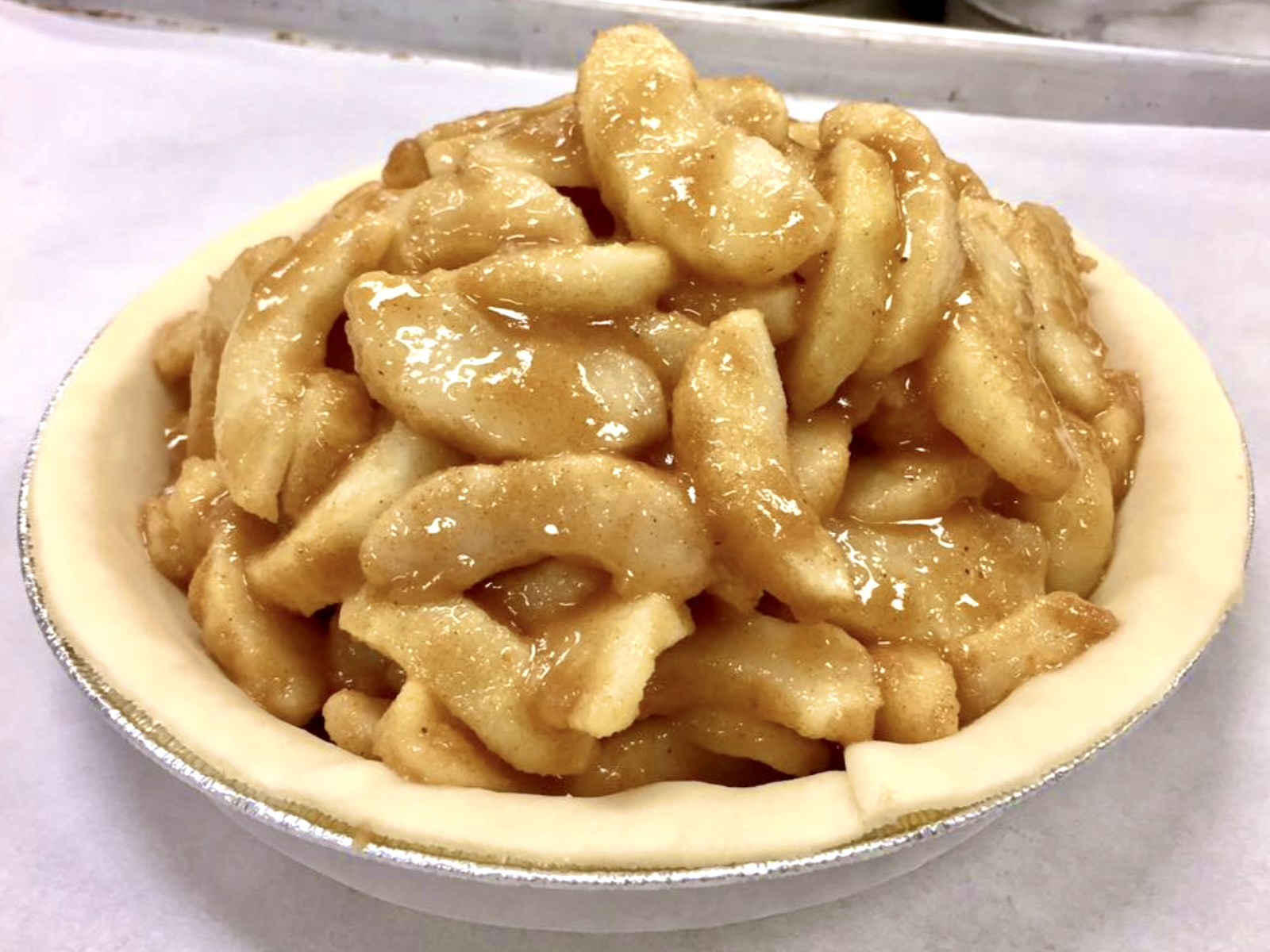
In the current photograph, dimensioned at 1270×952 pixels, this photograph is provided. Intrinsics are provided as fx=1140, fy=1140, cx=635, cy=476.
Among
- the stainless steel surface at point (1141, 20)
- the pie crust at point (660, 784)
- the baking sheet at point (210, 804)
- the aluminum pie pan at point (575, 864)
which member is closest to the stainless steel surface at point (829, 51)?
the baking sheet at point (210, 804)

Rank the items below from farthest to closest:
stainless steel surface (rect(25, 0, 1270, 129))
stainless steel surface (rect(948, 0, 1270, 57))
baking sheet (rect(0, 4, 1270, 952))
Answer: stainless steel surface (rect(948, 0, 1270, 57))
stainless steel surface (rect(25, 0, 1270, 129))
baking sheet (rect(0, 4, 1270, 952))

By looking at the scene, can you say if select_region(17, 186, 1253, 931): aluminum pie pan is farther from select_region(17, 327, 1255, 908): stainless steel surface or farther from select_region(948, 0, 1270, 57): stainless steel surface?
select_region(948, 0, 1270, 57): stainless steel surface

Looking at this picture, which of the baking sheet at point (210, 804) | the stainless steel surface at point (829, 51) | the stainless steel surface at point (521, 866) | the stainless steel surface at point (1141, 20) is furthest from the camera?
the stainless steel surface at point (1141, 20)

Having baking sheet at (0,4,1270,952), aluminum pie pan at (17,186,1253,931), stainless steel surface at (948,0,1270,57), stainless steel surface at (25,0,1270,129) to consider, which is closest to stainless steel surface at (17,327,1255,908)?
aluminum pie pan at (17,186,1253,931)

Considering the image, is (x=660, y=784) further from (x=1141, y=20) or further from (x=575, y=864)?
(x=1141, y=20)

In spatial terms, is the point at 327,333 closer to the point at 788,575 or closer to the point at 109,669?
the point at 109,669

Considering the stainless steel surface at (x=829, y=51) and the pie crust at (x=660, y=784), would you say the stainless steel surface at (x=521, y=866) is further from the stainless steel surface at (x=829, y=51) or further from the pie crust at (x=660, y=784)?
the stainless steel surface at (x=829, y=51)
